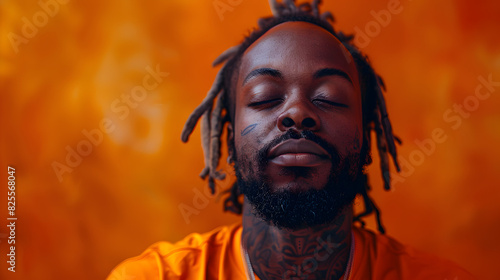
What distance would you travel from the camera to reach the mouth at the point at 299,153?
1.47 metres

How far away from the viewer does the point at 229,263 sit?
170cm

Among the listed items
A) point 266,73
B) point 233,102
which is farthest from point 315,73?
point 233,102

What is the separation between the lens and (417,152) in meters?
2.44

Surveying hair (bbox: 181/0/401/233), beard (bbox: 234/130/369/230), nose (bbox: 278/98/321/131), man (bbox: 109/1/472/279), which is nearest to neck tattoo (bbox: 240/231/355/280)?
man (bbox: 109/1/472/279)

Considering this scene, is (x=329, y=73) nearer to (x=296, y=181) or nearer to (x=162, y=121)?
(x=296, y=181)

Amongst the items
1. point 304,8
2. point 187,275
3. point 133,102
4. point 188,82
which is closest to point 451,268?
point 187,275

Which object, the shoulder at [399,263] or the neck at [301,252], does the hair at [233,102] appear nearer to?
the shoulder at [399,263]

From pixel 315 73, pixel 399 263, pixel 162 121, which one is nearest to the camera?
pixel 315 73

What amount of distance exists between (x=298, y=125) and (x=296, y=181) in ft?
0.63

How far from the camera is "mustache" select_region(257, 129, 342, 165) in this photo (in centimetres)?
149

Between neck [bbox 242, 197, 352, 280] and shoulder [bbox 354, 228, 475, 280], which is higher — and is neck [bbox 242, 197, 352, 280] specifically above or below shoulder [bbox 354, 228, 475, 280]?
above

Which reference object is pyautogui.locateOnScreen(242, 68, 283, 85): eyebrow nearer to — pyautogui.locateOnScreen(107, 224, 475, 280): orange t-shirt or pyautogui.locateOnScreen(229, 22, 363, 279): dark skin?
pyautogui.locateOnScreen(229, 22, 363, 279): dark skin

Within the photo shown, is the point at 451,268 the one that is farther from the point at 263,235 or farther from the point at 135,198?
the point at 135,198

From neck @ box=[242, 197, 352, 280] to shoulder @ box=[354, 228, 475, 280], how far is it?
0.11 meters
